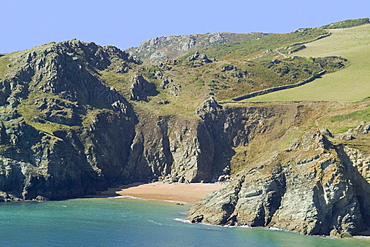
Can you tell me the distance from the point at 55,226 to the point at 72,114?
5426cm

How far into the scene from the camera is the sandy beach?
11450cm

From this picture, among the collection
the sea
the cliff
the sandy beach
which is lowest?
the sea

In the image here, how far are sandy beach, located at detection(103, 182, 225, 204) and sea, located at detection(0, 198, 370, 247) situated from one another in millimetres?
14313

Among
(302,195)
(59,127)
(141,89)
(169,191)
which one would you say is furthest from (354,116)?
(59,127)

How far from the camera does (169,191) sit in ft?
395

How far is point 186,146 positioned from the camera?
5320 inches

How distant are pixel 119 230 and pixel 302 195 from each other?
28.4m

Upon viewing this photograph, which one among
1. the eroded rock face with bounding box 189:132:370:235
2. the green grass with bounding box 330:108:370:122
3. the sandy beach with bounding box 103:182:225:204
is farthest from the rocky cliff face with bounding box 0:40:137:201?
the green grass with bounding box 330:108:370:122

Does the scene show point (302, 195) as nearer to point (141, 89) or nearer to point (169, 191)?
point (169, 191)

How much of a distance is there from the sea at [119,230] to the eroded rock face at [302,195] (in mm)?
2547

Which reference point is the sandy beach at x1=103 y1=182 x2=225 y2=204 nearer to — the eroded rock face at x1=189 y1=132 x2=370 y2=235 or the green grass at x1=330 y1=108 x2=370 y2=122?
the eroded rock face at x1=189 y1=132 x2=370 y2=235

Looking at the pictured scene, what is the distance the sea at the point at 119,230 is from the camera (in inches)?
2813

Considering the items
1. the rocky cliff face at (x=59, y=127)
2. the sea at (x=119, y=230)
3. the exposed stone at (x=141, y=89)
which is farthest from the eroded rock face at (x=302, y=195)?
the exposed stone at (x=141, y=89)

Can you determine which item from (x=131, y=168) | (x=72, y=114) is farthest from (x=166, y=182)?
(x=72, y=114)
